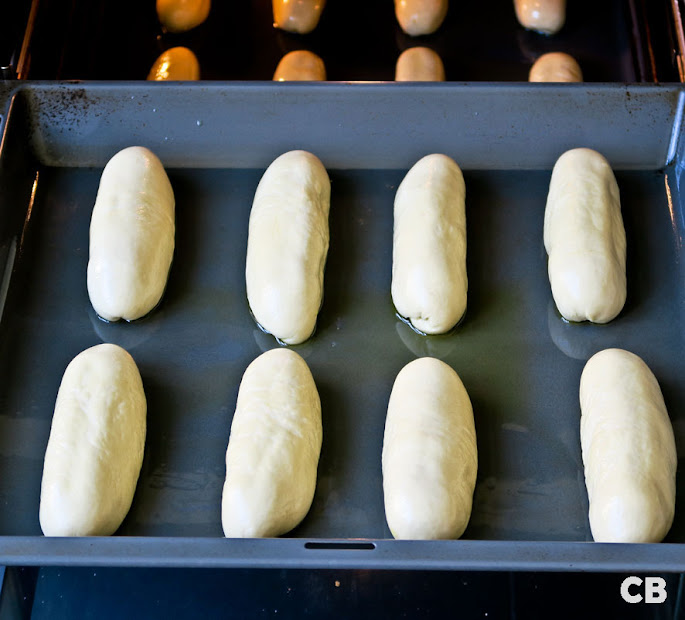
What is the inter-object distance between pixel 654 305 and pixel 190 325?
79 cm

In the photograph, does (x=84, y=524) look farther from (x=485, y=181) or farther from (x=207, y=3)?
(x=207, y=3)

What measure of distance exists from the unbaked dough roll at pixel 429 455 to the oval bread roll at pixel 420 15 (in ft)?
2.87

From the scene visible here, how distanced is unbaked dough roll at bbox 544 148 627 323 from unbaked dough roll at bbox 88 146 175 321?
678 millimetres

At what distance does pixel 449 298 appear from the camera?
133 centimetres

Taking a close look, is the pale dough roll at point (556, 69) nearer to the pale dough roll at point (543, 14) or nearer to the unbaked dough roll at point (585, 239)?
the pale dough roll at point (543, 14)

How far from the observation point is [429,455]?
1.16 m

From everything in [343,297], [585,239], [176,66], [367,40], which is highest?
[367,40]

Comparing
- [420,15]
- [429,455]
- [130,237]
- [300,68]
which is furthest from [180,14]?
[429,455]

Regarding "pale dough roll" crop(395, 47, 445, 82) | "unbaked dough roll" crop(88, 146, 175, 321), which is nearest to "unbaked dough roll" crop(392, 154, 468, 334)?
"pale dough roll" crop(395, 47, 445, 82)

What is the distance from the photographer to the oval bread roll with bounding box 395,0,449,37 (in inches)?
69.9

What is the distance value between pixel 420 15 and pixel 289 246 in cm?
72

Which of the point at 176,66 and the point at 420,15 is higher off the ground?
the point at 420,15

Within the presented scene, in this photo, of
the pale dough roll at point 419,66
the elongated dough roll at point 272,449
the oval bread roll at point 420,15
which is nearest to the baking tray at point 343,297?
the elongated dough roll at point 272,449

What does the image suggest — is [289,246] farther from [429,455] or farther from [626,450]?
[626,450]
